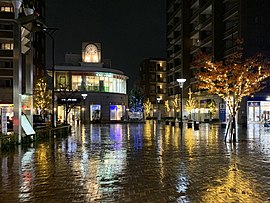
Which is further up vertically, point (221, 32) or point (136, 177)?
point (221, 32)

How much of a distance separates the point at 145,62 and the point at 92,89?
49.1m

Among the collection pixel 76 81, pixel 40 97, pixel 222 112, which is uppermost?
pixel 76 81

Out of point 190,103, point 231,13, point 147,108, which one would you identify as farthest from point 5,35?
point 147,108

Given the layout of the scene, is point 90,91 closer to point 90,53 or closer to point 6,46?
point 90,53

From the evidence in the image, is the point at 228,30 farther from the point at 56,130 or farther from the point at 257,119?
the point at 56,130

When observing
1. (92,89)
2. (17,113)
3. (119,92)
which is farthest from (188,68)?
(17,113)

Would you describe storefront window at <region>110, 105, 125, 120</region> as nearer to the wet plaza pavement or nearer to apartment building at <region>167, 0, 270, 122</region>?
apartment building at <region>167, 0, 270, 122</region>

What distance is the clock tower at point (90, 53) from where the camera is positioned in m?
75.9

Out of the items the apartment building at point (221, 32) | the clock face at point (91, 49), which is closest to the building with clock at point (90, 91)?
the clock face at point (91, 49)

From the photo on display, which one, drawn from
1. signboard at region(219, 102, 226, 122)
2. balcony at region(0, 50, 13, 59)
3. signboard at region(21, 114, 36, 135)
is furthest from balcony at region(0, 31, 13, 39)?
signboard at region(21, 114, 36, 135)

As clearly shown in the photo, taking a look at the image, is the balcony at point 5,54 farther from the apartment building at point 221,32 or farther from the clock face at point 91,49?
the apartment building at point 221,32

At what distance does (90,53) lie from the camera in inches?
2997

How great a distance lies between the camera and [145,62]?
4616 inches

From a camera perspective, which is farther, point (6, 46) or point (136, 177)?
point (6, 46)
